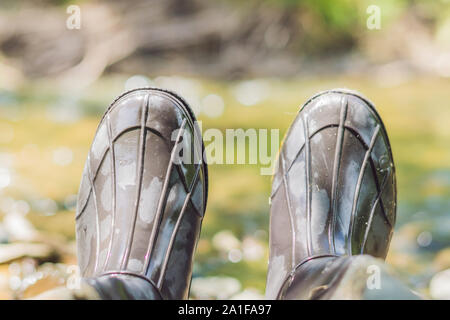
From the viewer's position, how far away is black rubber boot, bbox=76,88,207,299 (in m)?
1.35

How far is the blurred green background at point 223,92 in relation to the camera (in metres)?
1.85

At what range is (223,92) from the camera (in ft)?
15.8

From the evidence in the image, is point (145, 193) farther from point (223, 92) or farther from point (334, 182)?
point (223, 92)

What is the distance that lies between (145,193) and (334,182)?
595 mm

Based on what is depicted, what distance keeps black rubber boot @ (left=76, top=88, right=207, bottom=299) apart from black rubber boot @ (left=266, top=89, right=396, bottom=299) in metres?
0.28

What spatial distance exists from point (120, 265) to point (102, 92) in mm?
3805

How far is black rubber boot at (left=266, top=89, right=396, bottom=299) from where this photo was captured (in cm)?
146

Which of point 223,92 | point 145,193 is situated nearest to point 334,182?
point 145,193

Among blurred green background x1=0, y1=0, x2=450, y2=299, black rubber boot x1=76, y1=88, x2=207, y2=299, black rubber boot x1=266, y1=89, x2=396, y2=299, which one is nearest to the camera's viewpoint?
black rubber boot x1=76, y1=88, x2=207, y2=299

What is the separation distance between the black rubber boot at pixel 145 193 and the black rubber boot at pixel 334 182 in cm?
28

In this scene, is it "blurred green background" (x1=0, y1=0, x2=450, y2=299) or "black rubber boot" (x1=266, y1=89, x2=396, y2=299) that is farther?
"blurred green background" (x1=0, y1=0, x2=450, y2=299)

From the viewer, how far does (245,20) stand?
6121 millimetres

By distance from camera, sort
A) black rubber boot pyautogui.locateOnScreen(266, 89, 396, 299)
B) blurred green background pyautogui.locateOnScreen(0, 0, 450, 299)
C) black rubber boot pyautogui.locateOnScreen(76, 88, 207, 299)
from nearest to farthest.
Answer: black rubber boot pyautogui.locateOnScreen(76, 88, 207, 299)
black rubber boot pyautogui.locateOnScreen(266, 89, 396, 299)
blurred green background pyautogui.locateOnScreen(0, 0, 450, 299)

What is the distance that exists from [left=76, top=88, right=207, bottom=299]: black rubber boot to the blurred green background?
0.28 m
